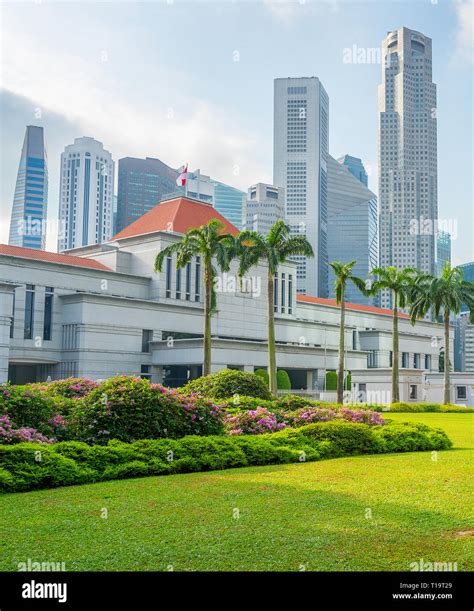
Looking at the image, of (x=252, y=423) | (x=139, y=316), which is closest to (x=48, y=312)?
(x=139, y=316)

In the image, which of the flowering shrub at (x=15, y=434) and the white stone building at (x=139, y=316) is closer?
the flowering shrub at (x=15, y=434)

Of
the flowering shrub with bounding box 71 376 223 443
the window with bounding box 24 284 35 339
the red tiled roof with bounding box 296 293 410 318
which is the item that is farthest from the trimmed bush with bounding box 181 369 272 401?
the red tiled roof with bounding box 296 293 410 318

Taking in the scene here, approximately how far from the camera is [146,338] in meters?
57.7

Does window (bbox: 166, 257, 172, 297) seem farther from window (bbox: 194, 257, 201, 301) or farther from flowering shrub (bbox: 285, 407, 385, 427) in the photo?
flowering shrub (bbox: 285, 407, 385, 427)

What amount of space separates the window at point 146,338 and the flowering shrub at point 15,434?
1711 inches

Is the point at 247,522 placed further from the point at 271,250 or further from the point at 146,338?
the point at 146,338

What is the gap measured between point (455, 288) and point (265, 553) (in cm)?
4499

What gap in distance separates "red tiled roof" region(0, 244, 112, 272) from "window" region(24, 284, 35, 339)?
2595 mm

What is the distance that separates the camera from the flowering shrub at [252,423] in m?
18.6

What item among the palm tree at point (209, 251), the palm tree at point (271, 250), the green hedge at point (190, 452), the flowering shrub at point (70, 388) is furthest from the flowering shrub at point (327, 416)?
the palm tree at point (271, 250)

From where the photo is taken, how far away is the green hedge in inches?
472

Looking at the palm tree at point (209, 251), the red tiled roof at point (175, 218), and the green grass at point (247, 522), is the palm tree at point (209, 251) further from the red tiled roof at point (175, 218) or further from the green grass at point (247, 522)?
the red tiled roof at point (175, 218)

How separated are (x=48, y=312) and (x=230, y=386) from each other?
3293cm
